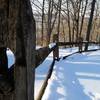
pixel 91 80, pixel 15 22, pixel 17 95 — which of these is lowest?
pixel 91 80

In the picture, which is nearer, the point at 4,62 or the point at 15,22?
the point at 15,22

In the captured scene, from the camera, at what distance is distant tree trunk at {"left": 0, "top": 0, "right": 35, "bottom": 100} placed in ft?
4.63

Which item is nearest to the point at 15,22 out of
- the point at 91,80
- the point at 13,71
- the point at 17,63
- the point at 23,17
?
the point at 23,17

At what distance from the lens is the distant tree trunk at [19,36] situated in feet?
4.63

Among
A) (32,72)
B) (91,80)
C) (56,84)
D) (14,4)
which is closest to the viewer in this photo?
(14,4)

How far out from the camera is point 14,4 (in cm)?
141

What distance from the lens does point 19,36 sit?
4.65 ft

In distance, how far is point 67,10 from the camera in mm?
43000

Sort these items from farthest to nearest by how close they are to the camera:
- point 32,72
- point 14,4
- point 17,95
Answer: point 32,72
point 17,95
point 14,4

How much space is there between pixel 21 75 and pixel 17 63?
2.5 inches

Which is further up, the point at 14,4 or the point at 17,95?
the point at 14,4

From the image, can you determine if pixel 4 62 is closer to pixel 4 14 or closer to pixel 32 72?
pixel 32 72

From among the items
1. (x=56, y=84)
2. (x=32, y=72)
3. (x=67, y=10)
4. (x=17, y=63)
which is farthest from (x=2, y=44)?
(x=67, y=10)

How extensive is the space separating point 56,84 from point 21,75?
4.15 metres
